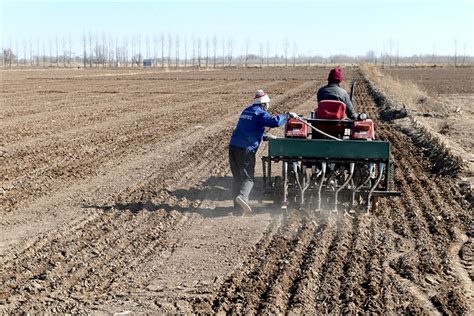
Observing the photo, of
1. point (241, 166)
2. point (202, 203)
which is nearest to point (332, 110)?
point (241, 166)

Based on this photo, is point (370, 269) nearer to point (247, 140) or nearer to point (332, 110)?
point (247, 140)

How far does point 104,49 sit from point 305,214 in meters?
164

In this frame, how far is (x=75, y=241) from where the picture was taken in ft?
26.6

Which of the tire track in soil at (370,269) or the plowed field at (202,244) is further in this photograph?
the plowed field at (202,244)

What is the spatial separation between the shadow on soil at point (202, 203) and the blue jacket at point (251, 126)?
892 millimetres

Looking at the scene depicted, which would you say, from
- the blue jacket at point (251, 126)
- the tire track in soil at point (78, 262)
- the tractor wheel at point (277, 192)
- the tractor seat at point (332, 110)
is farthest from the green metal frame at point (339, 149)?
the tire track in soil at point (78, 262)

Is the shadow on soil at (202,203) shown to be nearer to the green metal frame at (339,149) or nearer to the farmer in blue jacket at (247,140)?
the farmer in blue jacket at (247,140)

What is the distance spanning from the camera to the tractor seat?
9.97 meters

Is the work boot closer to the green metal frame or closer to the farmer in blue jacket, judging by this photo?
the farmer in blue jacket

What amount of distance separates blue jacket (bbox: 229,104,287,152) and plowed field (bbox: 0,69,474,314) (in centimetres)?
94

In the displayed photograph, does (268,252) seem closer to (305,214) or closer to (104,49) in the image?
(305,214)

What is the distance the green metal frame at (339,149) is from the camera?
9305 mm

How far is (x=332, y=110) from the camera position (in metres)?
10.0

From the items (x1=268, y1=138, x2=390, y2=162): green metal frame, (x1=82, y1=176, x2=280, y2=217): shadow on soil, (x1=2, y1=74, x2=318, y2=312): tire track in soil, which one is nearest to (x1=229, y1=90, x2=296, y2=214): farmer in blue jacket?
(x1=82, y1=176, x2=280, y2=217): shadow on soil
